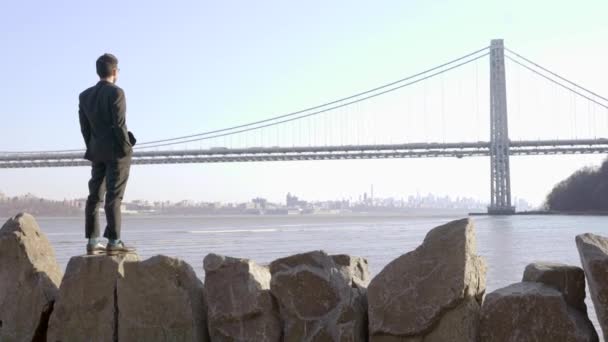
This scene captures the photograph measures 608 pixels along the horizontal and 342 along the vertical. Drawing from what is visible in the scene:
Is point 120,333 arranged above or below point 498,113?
below

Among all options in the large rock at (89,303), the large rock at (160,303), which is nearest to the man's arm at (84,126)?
the large rock at (89,303)

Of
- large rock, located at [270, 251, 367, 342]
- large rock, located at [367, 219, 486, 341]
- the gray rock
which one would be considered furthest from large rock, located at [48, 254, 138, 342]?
large rock, located at [367, 219, 486, 341]

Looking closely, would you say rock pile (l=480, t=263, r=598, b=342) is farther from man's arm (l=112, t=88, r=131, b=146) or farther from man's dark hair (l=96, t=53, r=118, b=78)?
man's dark hair (l=96, t=53, r=118, b=78)

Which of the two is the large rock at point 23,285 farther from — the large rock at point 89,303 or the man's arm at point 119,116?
the man's arm at point 119,116

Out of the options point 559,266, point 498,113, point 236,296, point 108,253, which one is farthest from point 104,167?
point 498,113

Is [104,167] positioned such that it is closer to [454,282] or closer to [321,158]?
[454,282]

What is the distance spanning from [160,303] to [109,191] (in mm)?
732

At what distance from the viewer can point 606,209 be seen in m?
54.4

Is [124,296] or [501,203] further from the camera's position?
[501,203]

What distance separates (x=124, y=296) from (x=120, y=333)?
180mm

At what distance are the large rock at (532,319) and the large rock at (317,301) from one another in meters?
0.59

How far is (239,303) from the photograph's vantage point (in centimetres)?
369

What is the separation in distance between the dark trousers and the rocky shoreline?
25 cm

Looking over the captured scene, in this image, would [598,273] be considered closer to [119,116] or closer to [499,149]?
[119,116]
